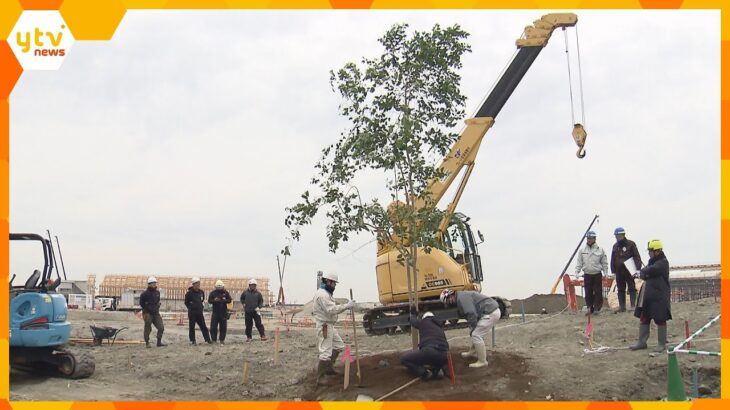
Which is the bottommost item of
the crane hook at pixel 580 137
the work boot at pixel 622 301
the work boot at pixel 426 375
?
the work boot at pixel 426 375

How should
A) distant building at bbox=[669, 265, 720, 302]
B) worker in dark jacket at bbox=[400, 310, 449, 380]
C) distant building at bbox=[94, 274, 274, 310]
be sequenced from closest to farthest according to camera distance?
worker in dark jacket at bbox=[400, 310, 449, 380]
distant building at bbox=[669, 265, 720, 302]
distant building at bbox=[94, 274, 274, 310]

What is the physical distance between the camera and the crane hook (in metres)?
14.5

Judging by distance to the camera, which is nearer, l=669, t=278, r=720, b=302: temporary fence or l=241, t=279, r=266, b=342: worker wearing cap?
l=241, t=279, r=266, b=342: worker wearing cap

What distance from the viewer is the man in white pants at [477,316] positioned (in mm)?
9102

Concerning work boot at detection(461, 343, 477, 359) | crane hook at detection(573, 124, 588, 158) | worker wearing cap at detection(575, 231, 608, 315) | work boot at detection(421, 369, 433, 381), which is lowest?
work boot at detection(421, 369, 433, 381)

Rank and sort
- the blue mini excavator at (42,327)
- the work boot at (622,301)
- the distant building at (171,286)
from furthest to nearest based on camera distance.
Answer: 1. the distant building at (171,286)
2. the work boot at (622,301)
3. the blue mini excavator at (42,327)

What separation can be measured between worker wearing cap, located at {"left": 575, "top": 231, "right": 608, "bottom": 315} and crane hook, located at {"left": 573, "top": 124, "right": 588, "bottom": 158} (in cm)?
200

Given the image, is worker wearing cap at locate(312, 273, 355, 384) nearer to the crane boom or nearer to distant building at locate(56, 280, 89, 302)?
the crane boom

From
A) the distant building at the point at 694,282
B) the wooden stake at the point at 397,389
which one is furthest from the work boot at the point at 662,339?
the distant building at the point at 694,282

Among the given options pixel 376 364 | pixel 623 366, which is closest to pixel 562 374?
pixel 623 366

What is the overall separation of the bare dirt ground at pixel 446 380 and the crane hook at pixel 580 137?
3657 millimetres

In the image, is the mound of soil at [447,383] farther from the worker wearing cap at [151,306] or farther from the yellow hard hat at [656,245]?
the worker wearing cap at [151,306]

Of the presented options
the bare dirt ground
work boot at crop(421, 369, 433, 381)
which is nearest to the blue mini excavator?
the bare dirt ground

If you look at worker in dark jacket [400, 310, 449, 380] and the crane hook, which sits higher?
the crane hook
